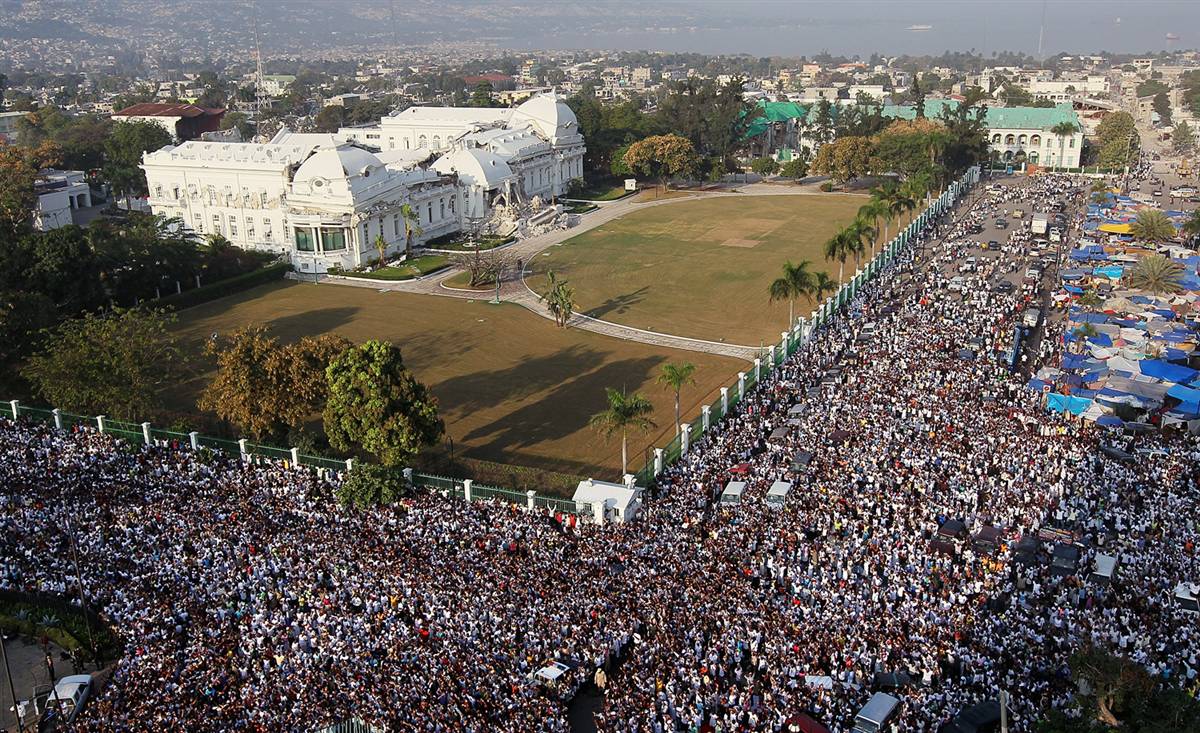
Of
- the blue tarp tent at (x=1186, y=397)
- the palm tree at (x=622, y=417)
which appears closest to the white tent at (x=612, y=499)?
the palm tree at (x=622, y=417)

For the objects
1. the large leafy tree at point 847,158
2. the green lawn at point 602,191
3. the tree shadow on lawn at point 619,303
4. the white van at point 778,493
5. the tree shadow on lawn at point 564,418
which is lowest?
the tree shadow on lawn at point 564,418

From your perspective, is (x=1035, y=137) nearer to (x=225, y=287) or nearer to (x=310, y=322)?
(x=310, y=322)

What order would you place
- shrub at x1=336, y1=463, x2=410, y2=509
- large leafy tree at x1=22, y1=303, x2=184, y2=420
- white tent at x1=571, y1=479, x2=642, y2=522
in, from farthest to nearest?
1. large leafy tree at x1=22, y1=303, x2=184, y2=420
2. shrub at x1=336, y1=463, x2=410, y2=509
3. white tent at x1=571, y1=479, x2=642, y2=522

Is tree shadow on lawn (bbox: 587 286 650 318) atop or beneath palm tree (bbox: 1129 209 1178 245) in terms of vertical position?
beneath

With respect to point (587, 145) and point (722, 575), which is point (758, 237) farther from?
point (722, 575)

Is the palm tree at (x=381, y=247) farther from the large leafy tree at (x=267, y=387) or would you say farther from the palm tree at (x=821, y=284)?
the large leafy tree at (x=267, y=387)

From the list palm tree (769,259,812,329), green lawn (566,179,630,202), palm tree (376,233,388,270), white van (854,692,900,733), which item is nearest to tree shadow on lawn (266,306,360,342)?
palm tree (376,233,388,270)

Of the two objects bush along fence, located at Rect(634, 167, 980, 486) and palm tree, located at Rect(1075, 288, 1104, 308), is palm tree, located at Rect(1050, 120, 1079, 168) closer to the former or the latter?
bush along fence, located at Rect(634, 167, 980, 486)

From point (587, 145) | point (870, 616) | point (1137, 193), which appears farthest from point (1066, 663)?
point (587, 145)
